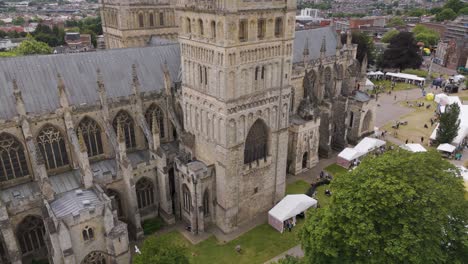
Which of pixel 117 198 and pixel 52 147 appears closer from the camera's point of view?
pixel 52 147

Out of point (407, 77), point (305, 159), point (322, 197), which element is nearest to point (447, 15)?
point (407, 77)

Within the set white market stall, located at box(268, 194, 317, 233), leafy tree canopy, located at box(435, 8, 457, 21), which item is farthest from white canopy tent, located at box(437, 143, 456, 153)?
leafy tree canopy, located at box(435, 8, 457, 21)

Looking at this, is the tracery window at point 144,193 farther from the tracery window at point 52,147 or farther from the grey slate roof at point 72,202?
the tracery window at point 52,147

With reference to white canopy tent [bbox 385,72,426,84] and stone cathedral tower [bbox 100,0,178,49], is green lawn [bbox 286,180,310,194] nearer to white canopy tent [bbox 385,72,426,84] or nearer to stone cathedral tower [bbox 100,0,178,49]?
stone cathedral tower [bbox 100,0,178,49]

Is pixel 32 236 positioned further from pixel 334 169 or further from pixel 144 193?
pixel 334 169

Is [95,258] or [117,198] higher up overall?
[117,198]

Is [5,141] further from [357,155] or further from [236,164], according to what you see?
[357,155]

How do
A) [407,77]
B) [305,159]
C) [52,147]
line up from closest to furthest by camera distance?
1. [52,147]
2. [305,159]
3. [407,77]
